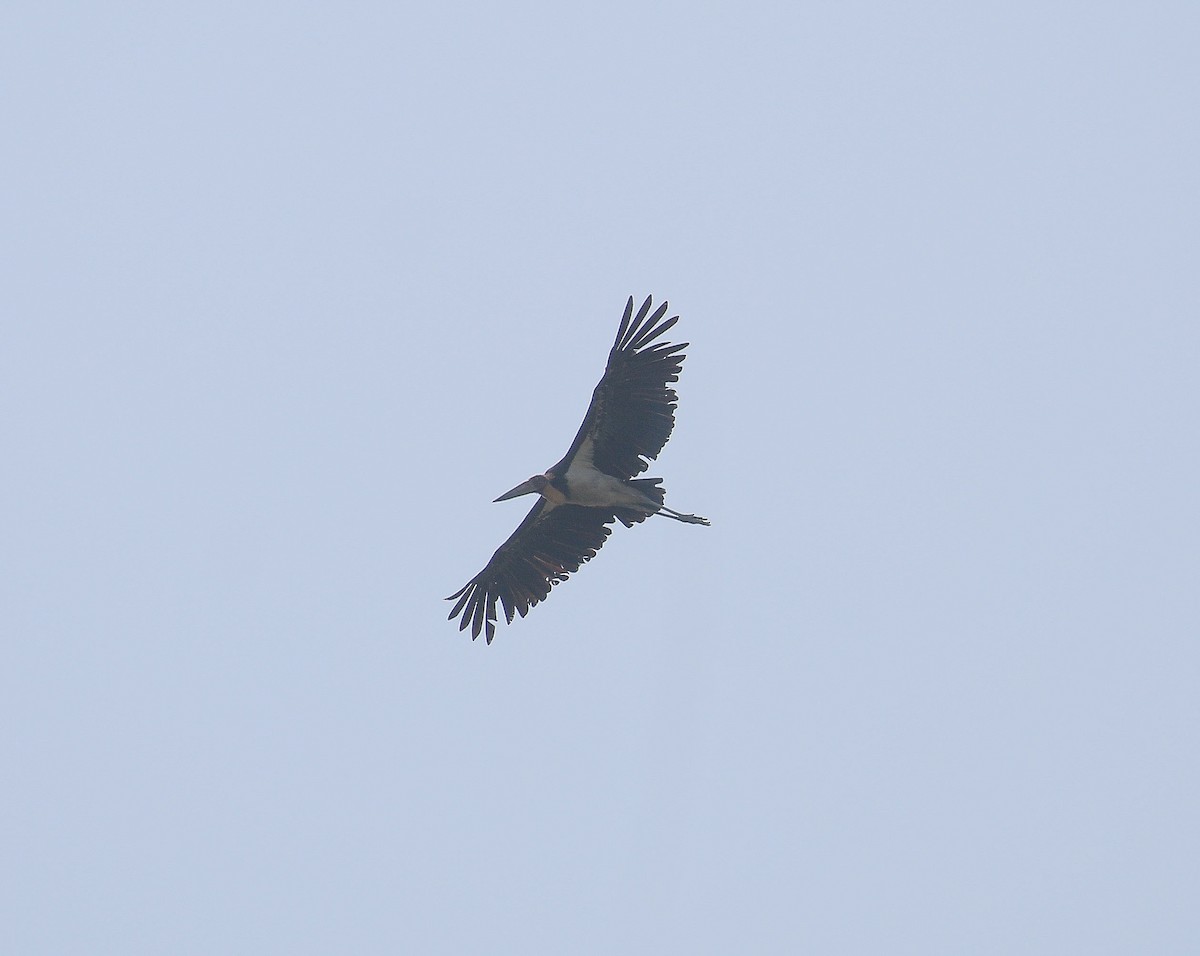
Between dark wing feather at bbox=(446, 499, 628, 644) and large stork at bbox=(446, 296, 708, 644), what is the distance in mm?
16

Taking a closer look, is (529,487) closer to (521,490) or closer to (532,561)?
(521,490)

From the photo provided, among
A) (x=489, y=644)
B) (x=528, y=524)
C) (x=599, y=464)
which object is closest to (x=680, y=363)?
(x=599, y=464)

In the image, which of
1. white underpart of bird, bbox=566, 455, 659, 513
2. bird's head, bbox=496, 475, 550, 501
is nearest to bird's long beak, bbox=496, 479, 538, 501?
bird's head, bbox=496, 475, 550, 501

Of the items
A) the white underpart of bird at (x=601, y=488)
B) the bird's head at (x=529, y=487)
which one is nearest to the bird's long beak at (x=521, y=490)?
the bird's head at (x=529, y=487)

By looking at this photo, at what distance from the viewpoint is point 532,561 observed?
28156 mm

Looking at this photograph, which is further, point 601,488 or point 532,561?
point 532,561

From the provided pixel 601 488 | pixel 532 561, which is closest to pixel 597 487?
pixel 601 488

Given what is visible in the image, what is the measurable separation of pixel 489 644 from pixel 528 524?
212 cm

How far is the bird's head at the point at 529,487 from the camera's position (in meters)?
26.9

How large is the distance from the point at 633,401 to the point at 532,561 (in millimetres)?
3871

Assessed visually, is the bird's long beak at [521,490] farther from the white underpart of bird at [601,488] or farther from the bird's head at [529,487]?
the white underpart of bird at [601,488]

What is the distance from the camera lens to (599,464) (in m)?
26.3

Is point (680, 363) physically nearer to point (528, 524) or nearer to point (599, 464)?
point (599, 464)

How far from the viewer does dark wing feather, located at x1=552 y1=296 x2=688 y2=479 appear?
25.3 metres
